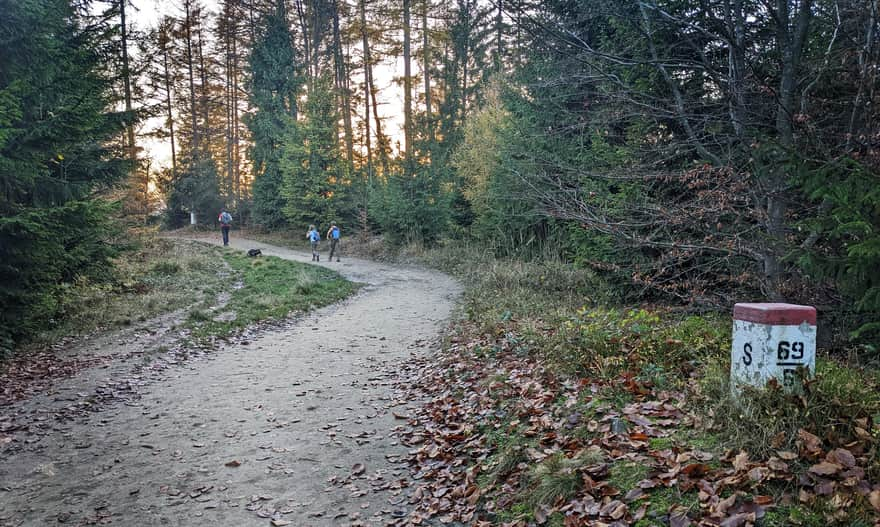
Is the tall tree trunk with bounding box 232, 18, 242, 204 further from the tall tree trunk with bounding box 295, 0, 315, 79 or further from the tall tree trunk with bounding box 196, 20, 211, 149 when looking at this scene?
the tall tree trunk with bounding box 295, 0, 315, 79

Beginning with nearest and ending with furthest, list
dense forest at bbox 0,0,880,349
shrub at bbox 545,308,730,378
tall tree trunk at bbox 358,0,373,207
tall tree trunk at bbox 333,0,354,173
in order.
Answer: shrub at bbox 545,308,730,378 → dense forest at bbox 0,0,880,349 → tall tree trunk at bbox 358,0,373,207 → tall tree trunk at bbox 333,0,354,173

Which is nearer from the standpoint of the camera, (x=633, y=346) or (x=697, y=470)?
(x=697, y=470)

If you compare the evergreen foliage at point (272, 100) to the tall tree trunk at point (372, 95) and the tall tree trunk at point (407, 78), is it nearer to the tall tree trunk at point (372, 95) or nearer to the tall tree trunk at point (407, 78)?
the tall tree trunk at point (372, 95)

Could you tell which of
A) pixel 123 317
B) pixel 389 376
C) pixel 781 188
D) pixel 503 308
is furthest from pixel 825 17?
pixel 123 317

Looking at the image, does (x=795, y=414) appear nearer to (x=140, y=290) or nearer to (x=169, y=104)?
(x=140, y=290)

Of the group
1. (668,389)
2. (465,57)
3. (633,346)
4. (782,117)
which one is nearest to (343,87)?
(465,57)

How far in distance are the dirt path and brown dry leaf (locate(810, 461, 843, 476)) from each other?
120 inches

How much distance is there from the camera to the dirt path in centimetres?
442

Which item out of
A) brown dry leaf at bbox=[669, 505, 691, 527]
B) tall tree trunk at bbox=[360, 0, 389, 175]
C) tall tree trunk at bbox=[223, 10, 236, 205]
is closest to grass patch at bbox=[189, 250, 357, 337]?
brown dry leaf at bbox=[669, 505, 691, 527]

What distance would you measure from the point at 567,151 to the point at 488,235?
21.6ft

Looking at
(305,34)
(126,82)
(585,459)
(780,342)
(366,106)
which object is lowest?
(585,459)

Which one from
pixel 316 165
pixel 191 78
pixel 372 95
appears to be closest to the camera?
pixel 316 165

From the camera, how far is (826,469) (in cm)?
303

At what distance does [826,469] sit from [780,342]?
0.93 metres
